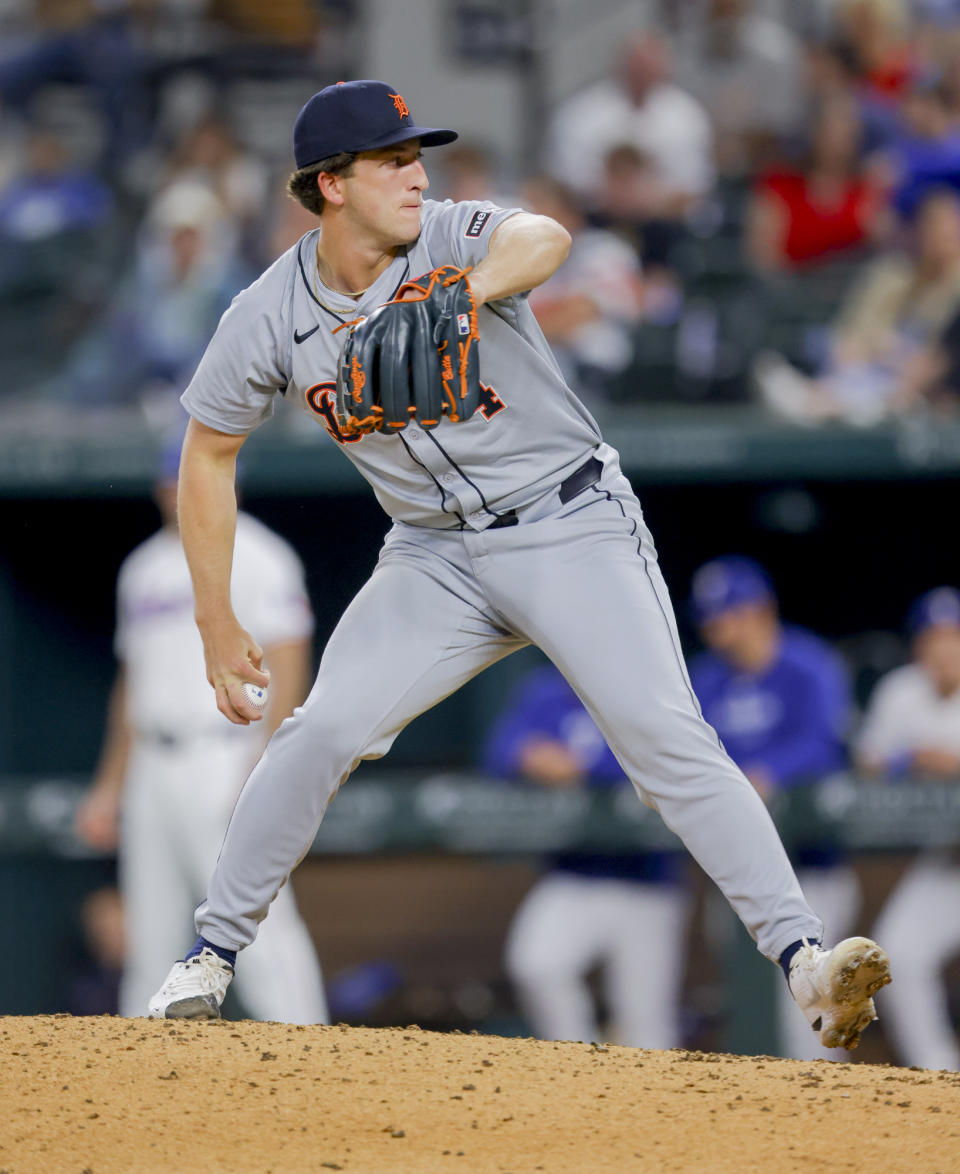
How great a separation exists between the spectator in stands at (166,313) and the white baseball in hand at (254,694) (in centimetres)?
417

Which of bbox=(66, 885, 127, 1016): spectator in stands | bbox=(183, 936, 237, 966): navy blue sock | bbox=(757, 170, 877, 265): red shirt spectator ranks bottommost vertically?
bbox=(66, 885, 127, 1016): spectator in stands

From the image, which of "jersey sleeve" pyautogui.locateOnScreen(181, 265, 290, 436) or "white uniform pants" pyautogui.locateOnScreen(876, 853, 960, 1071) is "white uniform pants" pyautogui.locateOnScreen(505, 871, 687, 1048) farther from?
"jersey sleeve" pyautogui.locateOnScreen(181, 265, 290, 436)

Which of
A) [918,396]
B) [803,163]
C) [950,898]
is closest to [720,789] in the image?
[950,898]

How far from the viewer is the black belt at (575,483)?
328cm

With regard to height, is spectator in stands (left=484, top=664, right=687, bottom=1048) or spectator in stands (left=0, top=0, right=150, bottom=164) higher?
spectator in stands (left=0, top=0, right=150, bottom=164)

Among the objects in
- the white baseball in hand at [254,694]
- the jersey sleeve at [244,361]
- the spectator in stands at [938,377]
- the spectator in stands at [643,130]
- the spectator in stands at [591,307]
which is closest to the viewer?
the jersey sleeve at [244,361]

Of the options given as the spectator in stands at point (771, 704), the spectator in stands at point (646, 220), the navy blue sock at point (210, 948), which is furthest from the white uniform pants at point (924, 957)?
the navy blue sock at point (210, 948)

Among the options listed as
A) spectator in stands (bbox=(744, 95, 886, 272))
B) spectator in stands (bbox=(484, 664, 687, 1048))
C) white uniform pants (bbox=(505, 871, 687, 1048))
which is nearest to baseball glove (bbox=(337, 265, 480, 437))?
spectator in stands (bbox=(484, 664, 687, 1048))

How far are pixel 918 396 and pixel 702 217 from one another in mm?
1582

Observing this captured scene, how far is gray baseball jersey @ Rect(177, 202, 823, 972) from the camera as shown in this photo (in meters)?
3.17

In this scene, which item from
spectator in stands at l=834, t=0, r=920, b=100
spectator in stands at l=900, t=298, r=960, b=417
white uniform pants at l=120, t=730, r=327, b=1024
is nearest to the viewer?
white uniform pants at l=120, t=730, r=327, b=1024

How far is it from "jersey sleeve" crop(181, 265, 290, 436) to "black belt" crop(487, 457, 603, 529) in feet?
1.57

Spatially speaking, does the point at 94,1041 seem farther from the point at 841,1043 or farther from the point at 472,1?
the point at 472,1

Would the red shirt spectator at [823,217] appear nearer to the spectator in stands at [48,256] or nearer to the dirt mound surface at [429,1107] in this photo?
the spectator in stands at [48,256]
